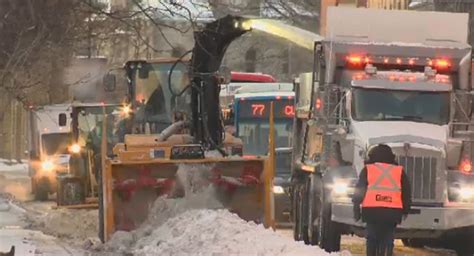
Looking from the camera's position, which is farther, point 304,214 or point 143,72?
point 143,72

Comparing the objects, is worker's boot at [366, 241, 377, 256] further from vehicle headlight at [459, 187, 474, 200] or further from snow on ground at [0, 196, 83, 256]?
snow on ground at [0, 196, 83, 256]

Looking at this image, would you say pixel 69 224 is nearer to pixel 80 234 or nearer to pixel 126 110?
pixel 80 234

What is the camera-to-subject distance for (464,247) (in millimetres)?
15688

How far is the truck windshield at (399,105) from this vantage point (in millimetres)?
15281

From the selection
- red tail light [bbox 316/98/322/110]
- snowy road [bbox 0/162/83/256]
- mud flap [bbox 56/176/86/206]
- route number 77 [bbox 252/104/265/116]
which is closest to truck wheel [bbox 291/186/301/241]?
red tail light [bbox 316/98/322/110]

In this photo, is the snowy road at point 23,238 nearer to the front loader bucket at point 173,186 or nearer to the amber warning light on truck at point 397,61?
the front loader bucket at point 173,186

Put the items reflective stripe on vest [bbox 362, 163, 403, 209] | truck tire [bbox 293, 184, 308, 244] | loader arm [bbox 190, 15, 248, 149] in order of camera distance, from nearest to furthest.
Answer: reflective stripe on vest [bbox 362, 163, 403, 209] → loader arm [bbox 190, 15, 248, 149] → truck tire [bbox 293, 184, 308, 244]

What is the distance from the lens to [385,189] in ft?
38.5

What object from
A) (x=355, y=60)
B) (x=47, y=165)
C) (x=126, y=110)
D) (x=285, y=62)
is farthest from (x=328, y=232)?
(x=285, y=62)

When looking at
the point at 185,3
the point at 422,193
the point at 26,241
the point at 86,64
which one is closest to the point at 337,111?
the point at 422,193

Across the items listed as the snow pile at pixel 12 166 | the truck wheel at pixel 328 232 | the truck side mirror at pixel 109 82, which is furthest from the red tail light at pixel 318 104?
the snow pile at pixel 12 166

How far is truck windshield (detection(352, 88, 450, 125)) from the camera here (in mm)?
15281

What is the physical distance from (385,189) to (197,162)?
12.5ft

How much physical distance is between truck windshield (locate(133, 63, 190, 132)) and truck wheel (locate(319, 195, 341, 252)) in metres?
3.79
